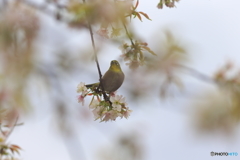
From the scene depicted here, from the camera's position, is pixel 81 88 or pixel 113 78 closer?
pixel 81 88

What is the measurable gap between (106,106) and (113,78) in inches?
10.7

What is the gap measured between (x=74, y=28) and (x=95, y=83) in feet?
1.02

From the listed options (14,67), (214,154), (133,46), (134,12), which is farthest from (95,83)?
(214,154)

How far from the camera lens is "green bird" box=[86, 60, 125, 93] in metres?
1.66

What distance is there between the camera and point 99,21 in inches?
47.4

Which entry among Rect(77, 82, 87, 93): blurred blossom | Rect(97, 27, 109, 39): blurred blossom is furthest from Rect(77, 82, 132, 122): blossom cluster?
Rect(97, 27, 109, 39): blurred blossom

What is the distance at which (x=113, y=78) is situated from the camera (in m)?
1.73

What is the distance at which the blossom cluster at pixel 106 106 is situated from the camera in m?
1.47

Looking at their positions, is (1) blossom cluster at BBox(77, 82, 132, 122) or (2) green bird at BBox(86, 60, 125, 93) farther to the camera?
(2) green bird at BBox(86, 60, 125, 93)

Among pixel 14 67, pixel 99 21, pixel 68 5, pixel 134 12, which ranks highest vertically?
pixel 134 12

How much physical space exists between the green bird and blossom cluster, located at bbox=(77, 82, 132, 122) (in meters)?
0.10

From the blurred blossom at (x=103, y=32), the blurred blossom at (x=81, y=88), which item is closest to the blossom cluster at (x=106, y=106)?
the blurred blossom at (x=81, y=88)

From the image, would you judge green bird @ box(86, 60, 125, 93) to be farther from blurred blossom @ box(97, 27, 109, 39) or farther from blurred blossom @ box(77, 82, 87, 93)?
blurred blossom @ box(97, 27, 109, 39)

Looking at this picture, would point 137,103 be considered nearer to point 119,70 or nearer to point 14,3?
point 119,70
